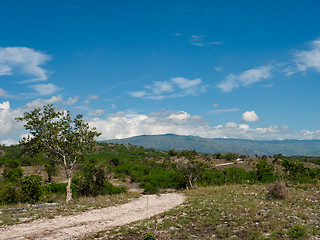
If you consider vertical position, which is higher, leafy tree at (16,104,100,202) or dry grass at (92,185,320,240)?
leafy tree at (16,104,100,202)

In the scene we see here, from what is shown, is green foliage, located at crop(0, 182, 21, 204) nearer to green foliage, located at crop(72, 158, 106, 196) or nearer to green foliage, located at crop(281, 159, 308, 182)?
green foliage, located at crop(72, 158, 106, 196)

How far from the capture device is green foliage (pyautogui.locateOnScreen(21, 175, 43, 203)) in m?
28.9

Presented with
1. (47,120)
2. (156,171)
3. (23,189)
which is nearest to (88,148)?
(47,120)

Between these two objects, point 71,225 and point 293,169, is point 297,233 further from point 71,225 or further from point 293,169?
point 293,169

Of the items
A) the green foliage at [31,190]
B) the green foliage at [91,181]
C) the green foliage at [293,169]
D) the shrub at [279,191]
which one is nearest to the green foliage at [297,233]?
the shrub at [279,191]

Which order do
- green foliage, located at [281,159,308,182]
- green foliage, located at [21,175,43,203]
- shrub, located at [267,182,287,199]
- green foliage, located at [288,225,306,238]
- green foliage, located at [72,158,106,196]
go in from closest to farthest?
1. green foliage, located at [288,225,306,238]
2. shrub, located at [267,182,287,199]
3. green foliage, located at [21,175,43,203]
4. green foliage, located at [72,158,106,196]
5. green foliage, located at [281,159,308,182]

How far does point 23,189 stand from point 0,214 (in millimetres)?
10683

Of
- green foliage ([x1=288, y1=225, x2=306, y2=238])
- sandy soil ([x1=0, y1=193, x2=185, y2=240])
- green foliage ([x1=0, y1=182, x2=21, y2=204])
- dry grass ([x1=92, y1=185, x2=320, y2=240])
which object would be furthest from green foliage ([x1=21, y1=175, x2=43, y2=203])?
green foliage ([x1=288, y1=225, x2=306, y2=238])

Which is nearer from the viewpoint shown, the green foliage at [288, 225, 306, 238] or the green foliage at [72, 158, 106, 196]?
the green foliage at [288, 225, 306, 238]

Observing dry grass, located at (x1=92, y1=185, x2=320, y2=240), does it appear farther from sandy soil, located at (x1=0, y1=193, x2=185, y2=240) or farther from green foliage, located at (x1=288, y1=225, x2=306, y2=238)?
sandy soil, located at (x1=0, y1=193, x2=185, y2=240)

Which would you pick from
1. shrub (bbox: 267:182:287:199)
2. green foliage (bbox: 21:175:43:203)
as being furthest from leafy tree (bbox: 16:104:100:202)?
shrub (bbox: 267:182:287:199)

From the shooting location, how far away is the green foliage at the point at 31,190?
28.9 m

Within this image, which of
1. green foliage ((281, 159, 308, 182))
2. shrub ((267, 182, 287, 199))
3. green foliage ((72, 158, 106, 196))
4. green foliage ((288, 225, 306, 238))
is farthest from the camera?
green foliage ((281, 159, 308, 182))

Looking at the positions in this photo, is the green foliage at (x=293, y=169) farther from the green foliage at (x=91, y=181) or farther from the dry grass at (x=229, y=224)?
the green foliage at (x=91, y=181)
